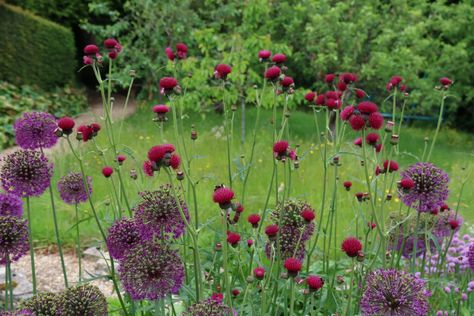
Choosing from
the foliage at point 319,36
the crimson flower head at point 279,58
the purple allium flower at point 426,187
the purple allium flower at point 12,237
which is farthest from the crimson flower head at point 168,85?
the foliage at point 319,36

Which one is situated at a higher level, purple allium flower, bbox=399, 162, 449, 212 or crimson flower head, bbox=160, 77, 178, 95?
crimson flower head, bbox=160, 77, 178, 95

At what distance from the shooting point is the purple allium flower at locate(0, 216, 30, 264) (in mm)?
1843

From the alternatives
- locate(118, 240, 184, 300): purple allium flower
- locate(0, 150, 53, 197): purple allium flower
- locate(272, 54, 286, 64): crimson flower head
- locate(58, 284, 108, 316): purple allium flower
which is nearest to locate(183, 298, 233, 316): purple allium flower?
locate(118, 240, 184, 300): purple allium flower

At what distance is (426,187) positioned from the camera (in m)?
2.11

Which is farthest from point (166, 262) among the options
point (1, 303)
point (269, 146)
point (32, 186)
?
point (269, 146)

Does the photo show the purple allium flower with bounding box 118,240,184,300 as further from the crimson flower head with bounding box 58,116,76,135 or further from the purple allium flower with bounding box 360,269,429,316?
the purple allium flower with bounding box 360,269,429,316

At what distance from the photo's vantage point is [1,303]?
3469 mm

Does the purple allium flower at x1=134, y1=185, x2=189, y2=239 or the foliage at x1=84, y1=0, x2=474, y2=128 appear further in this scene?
the foliage at x1=84, y1=0, x2=474, y2=128

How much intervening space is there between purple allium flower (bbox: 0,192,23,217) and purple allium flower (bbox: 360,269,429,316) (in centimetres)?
126

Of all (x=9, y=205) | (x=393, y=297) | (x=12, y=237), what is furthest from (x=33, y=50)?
(x=393, y=297)

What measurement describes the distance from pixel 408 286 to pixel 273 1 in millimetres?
9345

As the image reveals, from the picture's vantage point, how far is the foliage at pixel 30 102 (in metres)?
7.87

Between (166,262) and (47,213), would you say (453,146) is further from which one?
(166,262)

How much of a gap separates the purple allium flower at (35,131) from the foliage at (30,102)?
5488mm
